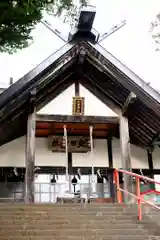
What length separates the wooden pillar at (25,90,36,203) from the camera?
364 inches

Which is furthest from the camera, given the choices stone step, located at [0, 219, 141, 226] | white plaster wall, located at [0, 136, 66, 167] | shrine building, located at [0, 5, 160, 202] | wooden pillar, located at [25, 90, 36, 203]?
white plaster wall, located at [0, 136, 66, 167]

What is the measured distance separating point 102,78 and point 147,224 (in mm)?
5438

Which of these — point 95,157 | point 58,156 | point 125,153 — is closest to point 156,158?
point 95,157

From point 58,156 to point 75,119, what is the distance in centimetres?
184

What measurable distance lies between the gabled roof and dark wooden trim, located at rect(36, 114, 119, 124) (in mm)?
420

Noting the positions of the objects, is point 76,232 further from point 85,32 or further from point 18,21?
point 85,32

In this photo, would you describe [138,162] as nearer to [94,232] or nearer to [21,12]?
[94,232]

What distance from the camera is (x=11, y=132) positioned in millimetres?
11188

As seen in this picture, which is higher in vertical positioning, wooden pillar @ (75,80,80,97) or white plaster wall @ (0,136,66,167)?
wooden pillar @ (75,80,80,97)

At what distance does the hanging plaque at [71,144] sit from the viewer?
38.5 ft

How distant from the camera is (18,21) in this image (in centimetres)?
303

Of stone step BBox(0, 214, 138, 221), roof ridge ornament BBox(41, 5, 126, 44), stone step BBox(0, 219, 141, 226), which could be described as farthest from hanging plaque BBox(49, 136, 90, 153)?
stone step BBox(0, 219, 141, 226)

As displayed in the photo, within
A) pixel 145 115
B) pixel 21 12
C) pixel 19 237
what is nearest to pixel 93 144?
pixel 145 115

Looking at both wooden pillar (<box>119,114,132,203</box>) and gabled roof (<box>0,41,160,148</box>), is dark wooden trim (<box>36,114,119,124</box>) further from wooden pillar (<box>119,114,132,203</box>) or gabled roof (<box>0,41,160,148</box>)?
gabled roof (<box>0,41,160,148</box>)
